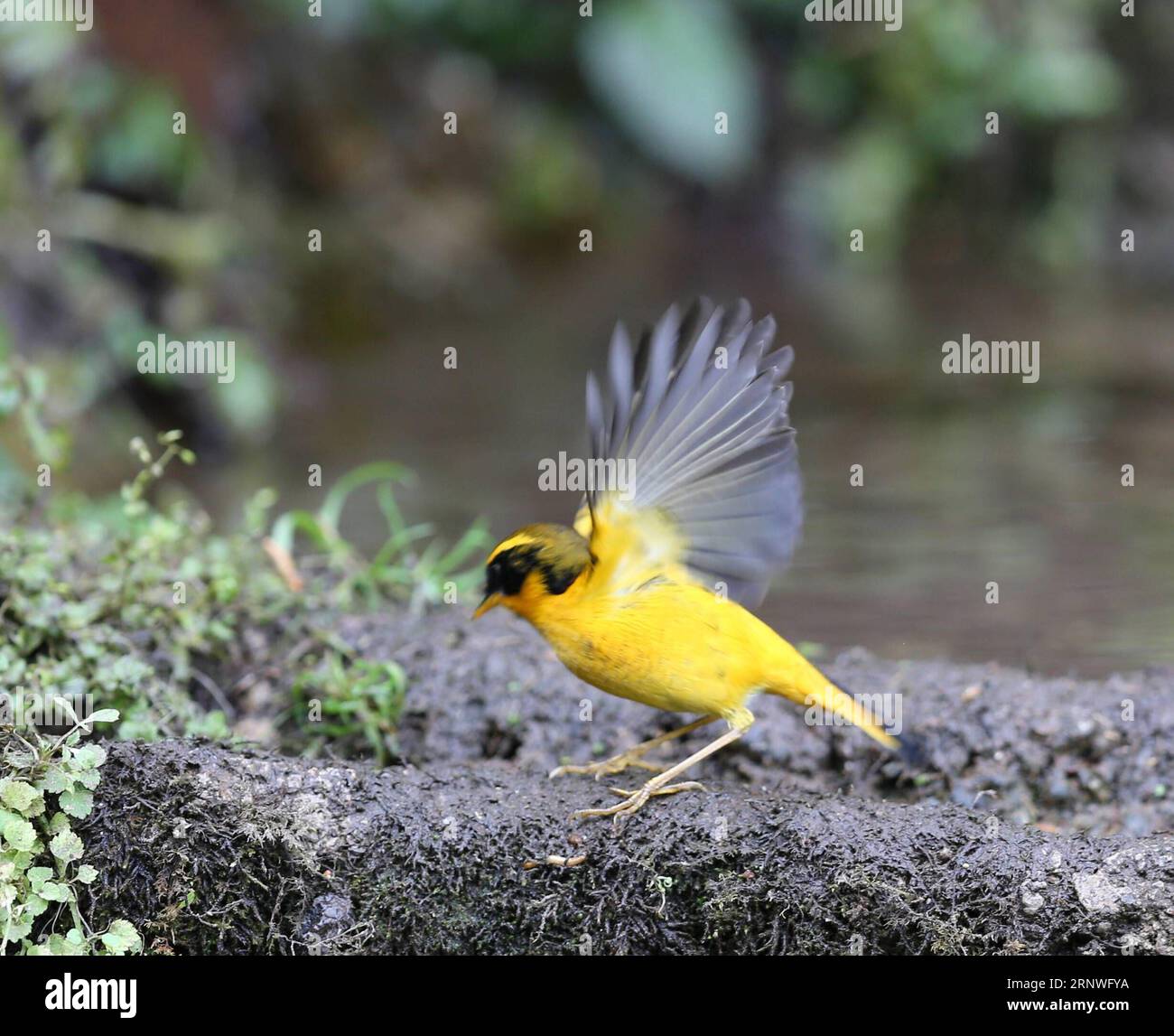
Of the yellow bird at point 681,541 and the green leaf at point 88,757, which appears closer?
the green leaf at point 88,757

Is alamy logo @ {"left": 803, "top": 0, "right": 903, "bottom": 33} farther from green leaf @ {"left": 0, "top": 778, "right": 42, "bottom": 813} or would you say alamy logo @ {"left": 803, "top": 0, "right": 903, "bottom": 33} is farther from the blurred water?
green leaf @ {"left": 0, "top": 778, "right": 42, "bottom": 813}

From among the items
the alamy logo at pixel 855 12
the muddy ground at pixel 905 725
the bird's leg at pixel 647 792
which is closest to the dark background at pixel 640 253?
the alamy logo at pixel 855 12

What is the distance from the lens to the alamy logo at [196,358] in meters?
6.91

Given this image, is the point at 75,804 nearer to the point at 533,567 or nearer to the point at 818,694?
the point at 533,567

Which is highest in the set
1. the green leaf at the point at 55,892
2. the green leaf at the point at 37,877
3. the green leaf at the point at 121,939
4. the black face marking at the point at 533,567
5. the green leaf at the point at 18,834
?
the black face marking at the point at 533,567

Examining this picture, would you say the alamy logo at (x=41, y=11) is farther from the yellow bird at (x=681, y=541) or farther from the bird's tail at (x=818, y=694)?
the bird's tail at (x=818, y=694)

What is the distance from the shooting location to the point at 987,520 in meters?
5.46

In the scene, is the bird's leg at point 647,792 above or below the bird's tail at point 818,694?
below

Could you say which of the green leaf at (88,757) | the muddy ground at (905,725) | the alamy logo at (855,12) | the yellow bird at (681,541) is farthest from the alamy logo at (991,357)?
the green leaf at (88,757)

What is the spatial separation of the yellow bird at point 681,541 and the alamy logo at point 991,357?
5.72 m
